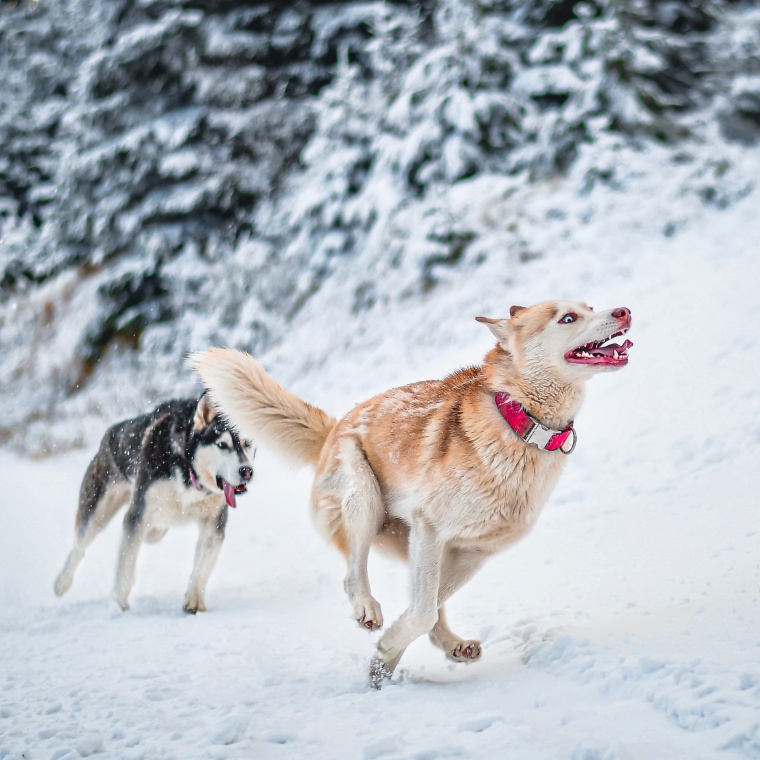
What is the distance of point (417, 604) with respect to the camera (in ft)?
10.2

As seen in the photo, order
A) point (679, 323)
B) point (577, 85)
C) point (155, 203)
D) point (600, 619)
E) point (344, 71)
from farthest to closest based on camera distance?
point (155, 203)
point (344, 71)
point (577, 85)
point (679, 323)
point (600, 619)

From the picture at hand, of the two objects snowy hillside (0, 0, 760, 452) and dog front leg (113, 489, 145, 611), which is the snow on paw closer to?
dog front leg (113, 489, 145, 611)

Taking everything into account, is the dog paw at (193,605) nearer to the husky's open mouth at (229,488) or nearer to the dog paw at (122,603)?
the dog paw at (122,603)

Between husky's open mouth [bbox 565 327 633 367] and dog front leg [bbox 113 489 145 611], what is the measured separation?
3575mm

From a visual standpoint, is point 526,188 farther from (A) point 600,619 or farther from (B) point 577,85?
(A) point 600,619

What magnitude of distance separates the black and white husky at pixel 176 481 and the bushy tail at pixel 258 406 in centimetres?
115

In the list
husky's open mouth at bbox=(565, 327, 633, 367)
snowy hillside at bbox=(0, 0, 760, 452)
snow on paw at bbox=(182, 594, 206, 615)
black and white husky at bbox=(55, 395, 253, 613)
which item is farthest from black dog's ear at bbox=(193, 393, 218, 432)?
snowy hillside at bbox=(0, 0, 760, 452)

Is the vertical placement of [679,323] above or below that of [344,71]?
below

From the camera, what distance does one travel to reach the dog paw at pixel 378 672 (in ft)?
10.5

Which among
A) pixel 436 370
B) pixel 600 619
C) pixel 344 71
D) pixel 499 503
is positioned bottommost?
pixel 436 370

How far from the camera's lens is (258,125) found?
14164 mm

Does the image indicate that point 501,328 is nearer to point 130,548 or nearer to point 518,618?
point 518,618

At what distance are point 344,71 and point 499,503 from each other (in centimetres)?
1132

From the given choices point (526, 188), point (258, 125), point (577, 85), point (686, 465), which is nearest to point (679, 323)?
point (686, 465)
